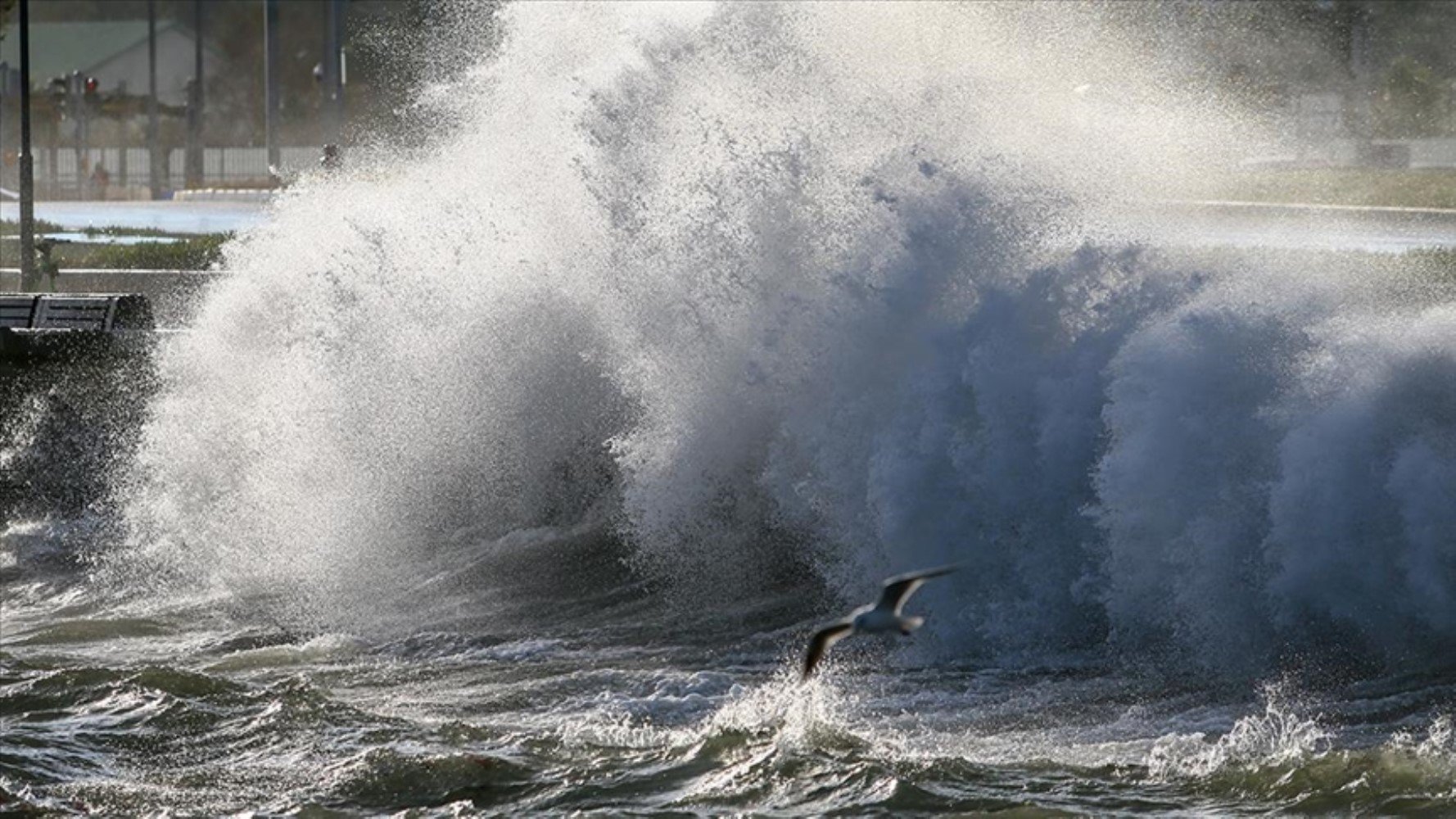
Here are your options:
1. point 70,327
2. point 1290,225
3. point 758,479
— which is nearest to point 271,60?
point 70,327

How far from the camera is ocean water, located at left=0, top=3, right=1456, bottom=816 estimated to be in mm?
10016

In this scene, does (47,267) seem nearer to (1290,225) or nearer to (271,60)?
(1290,225)

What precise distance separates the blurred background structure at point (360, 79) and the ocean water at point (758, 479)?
147 inches

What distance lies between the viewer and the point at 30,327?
2208 centimetres

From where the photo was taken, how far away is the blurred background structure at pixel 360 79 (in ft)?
76.3

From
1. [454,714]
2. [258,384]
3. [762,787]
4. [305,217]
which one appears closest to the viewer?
[762,787]

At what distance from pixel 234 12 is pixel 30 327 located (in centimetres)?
6852

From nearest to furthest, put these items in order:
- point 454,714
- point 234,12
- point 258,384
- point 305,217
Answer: point 454,714, point 258,384, point 305,217, point 234,12

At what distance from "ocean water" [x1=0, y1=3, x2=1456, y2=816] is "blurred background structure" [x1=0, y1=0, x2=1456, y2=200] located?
3.74 metres

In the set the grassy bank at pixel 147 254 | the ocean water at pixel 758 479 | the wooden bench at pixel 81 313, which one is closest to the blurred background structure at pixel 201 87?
the grassy bank at pixel 147 254

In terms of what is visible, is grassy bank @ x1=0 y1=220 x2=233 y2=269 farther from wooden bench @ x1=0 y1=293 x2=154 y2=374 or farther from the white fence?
the white fence

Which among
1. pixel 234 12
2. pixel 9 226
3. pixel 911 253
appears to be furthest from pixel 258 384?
pixel 234 12

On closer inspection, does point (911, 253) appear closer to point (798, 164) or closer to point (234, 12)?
point (798, 164)

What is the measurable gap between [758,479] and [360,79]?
42854 mm
